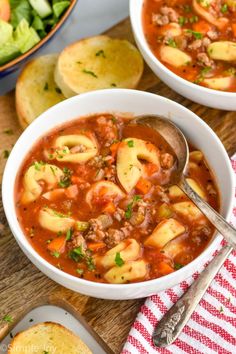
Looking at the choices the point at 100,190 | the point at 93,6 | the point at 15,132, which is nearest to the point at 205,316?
the point at 100,190

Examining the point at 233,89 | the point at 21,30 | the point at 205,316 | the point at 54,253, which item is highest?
the point at 21,30

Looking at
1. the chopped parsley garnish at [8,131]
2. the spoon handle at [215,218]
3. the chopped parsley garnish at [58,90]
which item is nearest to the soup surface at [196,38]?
the chopped parsley garnish at [58,90]

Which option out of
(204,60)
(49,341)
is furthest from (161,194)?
(204,60)

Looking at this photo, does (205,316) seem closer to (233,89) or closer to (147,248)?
(147,248)

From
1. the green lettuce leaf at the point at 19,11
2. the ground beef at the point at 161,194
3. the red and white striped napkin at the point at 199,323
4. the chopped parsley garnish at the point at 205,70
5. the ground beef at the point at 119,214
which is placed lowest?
the red and white striped napkin at the point at 199,323

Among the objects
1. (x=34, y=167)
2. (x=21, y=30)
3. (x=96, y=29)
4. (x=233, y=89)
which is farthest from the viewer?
(x=96, y=29)

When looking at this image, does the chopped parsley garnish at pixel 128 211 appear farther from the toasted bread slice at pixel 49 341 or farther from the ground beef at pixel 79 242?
the toasted bread slice at pixel 49 341

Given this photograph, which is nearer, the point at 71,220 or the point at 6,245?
the point at 71,220
